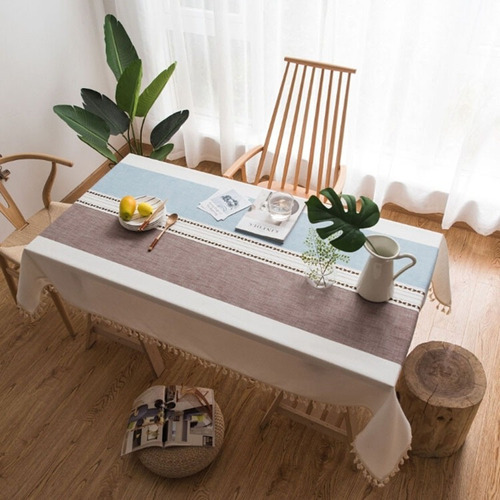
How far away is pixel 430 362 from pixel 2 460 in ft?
5.23

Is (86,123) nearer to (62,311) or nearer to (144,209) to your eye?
(62,311)

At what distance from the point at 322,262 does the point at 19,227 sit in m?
1.42

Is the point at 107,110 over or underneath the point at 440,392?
over

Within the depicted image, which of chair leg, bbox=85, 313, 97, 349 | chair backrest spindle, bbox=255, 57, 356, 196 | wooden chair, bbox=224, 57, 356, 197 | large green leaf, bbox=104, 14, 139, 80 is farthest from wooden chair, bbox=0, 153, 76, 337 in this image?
chair backrest spindle, bbox=255, 57, 356, 196

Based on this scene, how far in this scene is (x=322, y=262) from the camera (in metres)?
1.51

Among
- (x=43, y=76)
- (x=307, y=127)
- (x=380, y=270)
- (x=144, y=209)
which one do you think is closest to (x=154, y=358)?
(x=144, y=209)

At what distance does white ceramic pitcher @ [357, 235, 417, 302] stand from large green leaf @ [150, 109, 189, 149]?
1.55 metres

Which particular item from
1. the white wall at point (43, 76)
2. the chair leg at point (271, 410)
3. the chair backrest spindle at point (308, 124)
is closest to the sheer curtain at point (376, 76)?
the chair backrest spindle at point (308, 124)

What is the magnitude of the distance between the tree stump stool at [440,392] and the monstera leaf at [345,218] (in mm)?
648

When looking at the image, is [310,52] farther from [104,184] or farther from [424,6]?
[104,184]

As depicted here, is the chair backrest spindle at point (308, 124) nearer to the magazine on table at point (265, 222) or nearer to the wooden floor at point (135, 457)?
the magazine on table at point (265, 222)

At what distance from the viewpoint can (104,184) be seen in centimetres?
193

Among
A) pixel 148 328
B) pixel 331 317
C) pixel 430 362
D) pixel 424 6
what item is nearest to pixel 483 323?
pixel 430 362

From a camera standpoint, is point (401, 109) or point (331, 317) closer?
point (331, 317)
